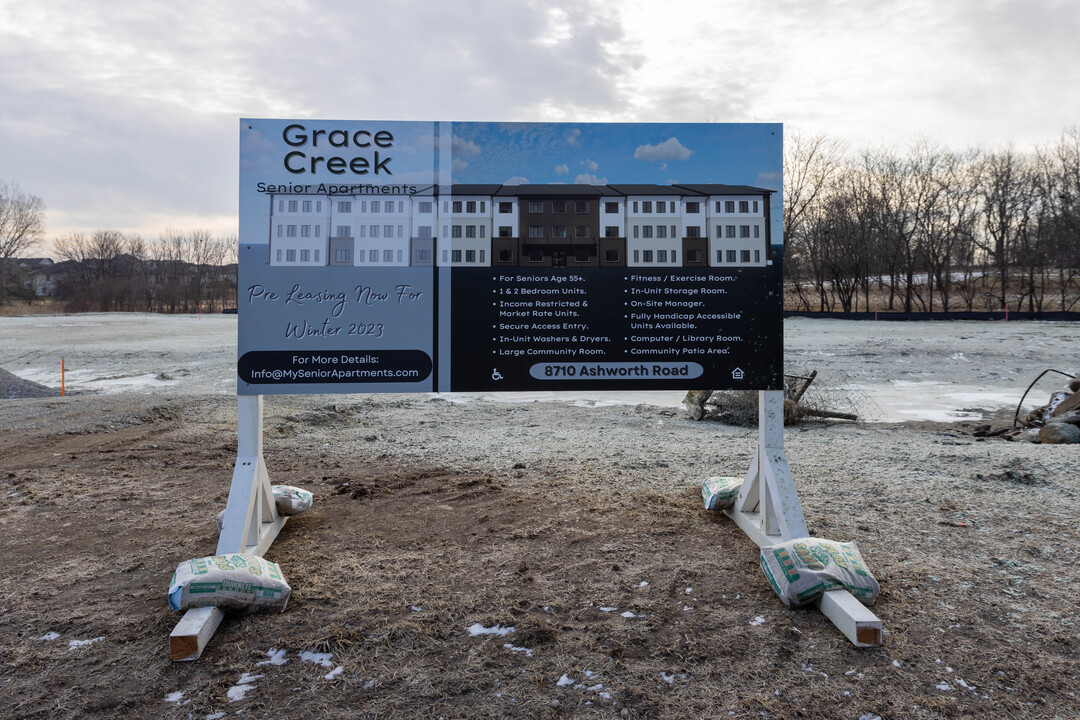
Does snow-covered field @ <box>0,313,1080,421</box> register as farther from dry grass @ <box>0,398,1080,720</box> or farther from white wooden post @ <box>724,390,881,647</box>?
white wooden post @ <box>724,390,881,647</box>

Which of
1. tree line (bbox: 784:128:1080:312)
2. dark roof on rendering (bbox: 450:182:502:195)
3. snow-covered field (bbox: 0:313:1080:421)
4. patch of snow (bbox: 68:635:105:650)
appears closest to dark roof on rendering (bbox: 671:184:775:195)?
dark roof on rendering (bbox: 450:182:502:195)

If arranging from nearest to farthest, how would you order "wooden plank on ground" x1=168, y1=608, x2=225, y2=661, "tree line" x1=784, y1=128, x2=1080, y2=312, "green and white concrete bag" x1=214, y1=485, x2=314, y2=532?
"wooden plank on ground" x1=168, y1=608, x2=225, y2=661, "green and white concrete bag" x1=214, y1=485, x2=314, y2=532, "tree line" x1=784, y1=128, x2=1080, y2=312

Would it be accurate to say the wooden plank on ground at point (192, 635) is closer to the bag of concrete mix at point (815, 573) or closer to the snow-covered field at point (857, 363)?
the bag of concrete mix at point (815, 573)

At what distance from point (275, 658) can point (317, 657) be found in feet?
0.59

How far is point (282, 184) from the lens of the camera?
403cm

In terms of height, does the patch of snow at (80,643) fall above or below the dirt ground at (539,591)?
below

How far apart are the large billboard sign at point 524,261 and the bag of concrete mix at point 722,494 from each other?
105cm

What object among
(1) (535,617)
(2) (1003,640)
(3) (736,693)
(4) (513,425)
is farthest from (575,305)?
(4) (513,425)

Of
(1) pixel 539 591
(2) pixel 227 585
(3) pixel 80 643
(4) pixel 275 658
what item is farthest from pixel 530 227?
(3) pixel 80 643

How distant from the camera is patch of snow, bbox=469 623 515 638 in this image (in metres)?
3.28

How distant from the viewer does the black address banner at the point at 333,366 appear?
160 inches

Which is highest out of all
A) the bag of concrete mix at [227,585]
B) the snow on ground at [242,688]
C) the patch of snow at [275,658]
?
the bag of concrete mix at [227,585]

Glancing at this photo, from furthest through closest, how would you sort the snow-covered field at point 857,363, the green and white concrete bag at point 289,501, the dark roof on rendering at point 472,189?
the snow-covered field at point 857,363
the green and white concrete bag at point 289,501
the dark roof on rendering at point 472,189

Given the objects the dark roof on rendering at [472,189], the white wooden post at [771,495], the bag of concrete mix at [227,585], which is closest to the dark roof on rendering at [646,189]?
the dark roof on rendering at [472,189]
